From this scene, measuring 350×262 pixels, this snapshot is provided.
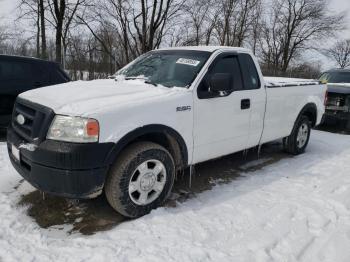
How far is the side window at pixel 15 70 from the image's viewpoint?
6.73 m

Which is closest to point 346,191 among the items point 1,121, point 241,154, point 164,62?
point 241,154

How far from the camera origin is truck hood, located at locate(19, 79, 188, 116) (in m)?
3.26

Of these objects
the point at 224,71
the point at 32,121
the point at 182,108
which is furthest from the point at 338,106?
the point at 32,121

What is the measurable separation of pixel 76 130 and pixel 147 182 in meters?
0.98

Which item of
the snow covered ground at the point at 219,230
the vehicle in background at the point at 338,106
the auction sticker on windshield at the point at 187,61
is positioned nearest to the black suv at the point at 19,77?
the snow covered ground at the point at 219,230

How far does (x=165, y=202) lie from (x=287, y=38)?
3455cm

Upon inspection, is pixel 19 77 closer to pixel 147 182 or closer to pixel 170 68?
pixel 170 68

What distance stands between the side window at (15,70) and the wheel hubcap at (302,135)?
5.38 m

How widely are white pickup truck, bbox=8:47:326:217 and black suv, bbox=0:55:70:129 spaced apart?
2.77 m

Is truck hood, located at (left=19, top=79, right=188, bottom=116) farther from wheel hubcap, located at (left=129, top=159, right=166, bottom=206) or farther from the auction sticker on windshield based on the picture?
wheel hubcap, located at (left=129, top=159, right=166, bottom=206)

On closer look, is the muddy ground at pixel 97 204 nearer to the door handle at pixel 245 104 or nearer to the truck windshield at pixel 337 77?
the door handle at pixel 245 104

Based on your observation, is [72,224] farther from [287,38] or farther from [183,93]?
[287,38]

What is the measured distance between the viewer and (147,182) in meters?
3.68

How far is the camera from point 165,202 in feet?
13.4
